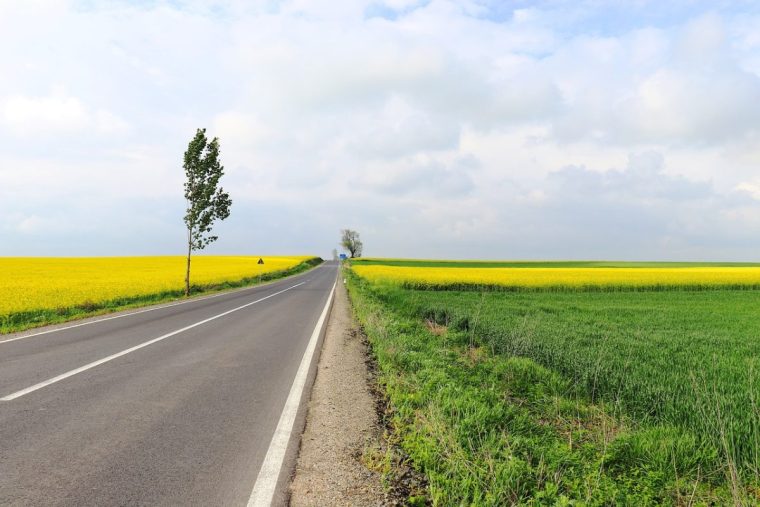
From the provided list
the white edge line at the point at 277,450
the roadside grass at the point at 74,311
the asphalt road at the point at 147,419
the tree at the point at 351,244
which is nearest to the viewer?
the white edge line at the point at 277,450

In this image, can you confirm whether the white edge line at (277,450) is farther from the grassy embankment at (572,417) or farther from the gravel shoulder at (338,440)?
the grassy embankment at (572,417)

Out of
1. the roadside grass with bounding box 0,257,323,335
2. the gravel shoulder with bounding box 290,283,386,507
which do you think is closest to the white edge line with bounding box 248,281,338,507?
the gravel shoulder with bounding box 290,283,386,507

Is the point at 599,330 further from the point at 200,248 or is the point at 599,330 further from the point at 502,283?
the point at 200,248

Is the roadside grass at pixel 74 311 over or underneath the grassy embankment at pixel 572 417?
underneath

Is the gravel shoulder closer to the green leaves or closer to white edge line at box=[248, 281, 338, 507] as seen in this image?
white edge line at box=[248, 281, 338, 507]

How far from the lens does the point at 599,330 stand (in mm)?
12469

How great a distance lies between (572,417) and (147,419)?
515 centimetres

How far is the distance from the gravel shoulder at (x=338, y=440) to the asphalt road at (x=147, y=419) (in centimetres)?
20

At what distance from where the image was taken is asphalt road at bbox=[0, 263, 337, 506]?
11.7 feet

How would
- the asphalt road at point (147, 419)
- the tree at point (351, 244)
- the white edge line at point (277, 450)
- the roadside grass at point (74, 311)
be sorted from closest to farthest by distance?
the white edge line at point (277, 450) → the asphalt road at point (147, 419) → the roadside grass at point (74, 311) → the tree at point (351, 244)

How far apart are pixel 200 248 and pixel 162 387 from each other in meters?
22.6

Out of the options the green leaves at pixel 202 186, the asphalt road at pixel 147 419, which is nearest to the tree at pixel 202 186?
the green leaves at pixel 202 186

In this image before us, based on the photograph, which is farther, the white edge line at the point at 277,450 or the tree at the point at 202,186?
the tree at the point at 202,186

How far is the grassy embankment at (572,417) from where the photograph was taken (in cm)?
351
